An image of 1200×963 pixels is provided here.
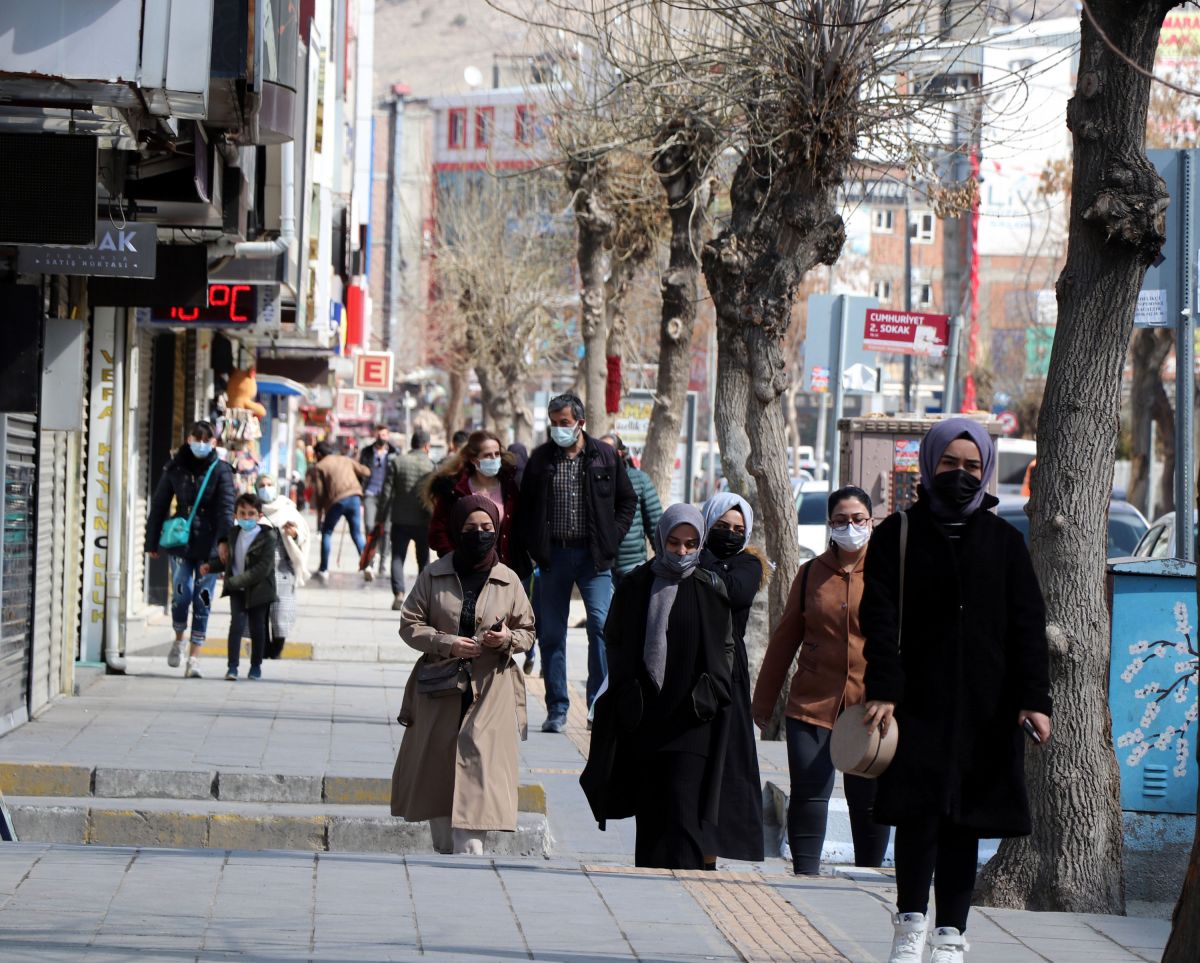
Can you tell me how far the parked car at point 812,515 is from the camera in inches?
888

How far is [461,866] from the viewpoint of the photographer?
7.42 metres

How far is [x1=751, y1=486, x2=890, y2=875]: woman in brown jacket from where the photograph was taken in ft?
25.9

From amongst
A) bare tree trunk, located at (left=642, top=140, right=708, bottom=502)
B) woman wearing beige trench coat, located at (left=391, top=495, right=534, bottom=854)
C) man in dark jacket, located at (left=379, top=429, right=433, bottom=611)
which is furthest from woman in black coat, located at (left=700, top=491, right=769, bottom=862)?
man in dark jacket, located at (left=379, top=429, right=433, bottom=611)

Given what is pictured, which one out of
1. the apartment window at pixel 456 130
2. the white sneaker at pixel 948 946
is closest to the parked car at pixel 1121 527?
the white sneaker at pixel 948 946

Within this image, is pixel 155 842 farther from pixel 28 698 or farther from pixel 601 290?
pixel 601 290

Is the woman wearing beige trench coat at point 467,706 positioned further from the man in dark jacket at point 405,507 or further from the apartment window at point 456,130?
the apartment window at point 456,130

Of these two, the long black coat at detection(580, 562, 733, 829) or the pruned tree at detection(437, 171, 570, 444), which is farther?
the pruned tree at detection(437, 171, 570, 444)

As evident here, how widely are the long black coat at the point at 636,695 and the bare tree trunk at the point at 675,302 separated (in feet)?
31.7

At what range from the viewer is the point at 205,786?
980 centimetres

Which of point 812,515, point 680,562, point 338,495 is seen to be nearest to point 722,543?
point 680,562

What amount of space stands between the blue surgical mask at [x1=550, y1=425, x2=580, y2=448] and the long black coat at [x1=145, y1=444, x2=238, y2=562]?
410 cm

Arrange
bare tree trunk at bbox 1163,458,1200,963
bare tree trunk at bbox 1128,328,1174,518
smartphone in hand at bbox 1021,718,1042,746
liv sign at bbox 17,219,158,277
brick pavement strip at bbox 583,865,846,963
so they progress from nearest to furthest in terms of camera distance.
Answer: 1. bare tree trunk at bbox 1163,458,1200,963
2. smartphone in hand at bbox 1021,718,1042,746
3. brick pavement strip at bbox 583,865,846,963
4. liv sign at bbox 17,219,158,277
5. bare tree trunk at bbox 1128,328,1174,518

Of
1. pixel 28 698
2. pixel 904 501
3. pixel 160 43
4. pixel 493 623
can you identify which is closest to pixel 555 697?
pixel 28 698

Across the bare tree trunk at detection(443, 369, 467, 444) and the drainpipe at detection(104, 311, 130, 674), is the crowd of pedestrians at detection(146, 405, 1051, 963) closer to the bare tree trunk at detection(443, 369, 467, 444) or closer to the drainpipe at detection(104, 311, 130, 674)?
the drainpipe at detection(104, 311, 130, 674)
